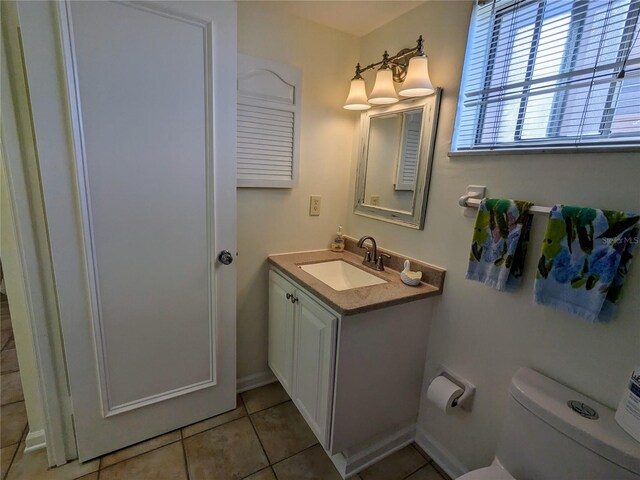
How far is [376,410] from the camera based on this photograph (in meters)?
1.40

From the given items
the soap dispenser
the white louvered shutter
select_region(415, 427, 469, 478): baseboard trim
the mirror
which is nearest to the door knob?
the soap dispenser

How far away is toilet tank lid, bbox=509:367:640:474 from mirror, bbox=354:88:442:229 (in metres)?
0.77

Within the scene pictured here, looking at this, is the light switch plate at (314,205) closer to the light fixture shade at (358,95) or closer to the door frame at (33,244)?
the light fixture shade at (358,95)

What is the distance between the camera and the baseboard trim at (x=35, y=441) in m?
1.42

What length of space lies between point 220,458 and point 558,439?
139 cm

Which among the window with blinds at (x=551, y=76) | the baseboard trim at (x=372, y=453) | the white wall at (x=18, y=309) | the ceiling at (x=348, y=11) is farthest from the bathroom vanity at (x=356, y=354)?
the ceiling at (x=348, y=11)

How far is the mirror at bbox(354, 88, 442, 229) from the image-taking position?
145 centimetres

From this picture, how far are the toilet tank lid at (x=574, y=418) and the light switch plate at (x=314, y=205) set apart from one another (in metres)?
1.28

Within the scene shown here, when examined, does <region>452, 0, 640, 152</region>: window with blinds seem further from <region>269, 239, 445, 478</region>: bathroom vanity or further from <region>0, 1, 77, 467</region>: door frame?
<region>0, 1, 77, 467</region>: door frame

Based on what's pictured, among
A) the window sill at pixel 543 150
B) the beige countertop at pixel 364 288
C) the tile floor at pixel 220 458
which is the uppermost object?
the window sill at pixel 543 150

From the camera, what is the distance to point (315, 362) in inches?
53.7

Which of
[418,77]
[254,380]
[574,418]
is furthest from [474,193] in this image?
[254,380]

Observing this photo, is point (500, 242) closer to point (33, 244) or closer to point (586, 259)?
point (586, 259)

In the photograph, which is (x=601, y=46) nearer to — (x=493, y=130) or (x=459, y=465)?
(x=493, y=130)
